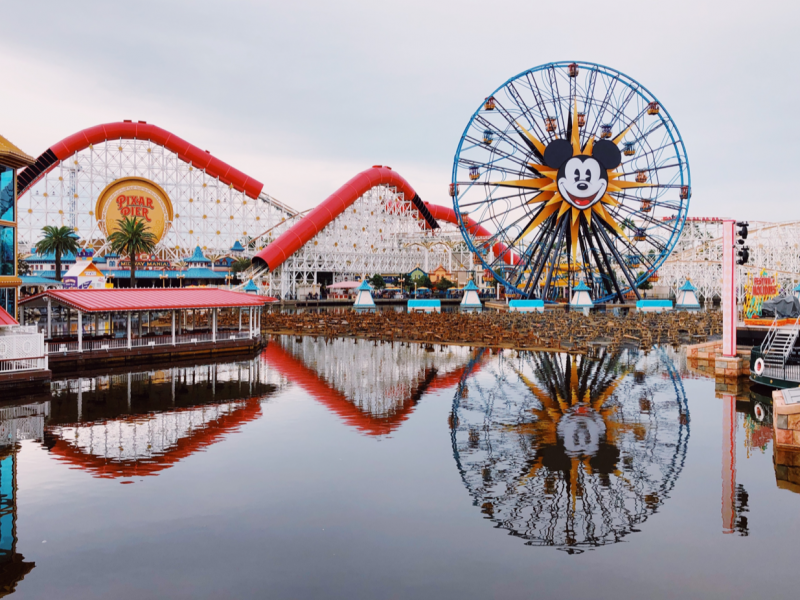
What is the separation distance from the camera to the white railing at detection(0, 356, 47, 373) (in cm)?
1964

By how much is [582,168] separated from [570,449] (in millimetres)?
34734

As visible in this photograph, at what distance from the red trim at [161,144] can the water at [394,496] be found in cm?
4818

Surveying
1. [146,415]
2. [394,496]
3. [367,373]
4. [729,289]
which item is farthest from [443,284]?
[394,496]

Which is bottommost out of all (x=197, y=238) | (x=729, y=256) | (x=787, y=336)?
(x=787, y=336)

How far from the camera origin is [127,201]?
66062 millimetres

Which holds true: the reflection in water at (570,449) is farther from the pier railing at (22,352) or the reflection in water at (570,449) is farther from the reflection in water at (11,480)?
the pier railing at (22,352)

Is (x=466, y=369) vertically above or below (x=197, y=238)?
below

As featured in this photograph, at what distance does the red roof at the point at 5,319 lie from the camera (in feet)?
67.2

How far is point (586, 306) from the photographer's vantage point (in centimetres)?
4956

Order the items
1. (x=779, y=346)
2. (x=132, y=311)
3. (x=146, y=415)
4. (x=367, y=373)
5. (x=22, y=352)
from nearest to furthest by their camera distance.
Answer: (x=146, y=415), (x=22, y=352), (x=779, y=346), (x=367, y=373), (x=132, y=311)

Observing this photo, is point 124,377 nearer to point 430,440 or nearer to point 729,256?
point 430,440

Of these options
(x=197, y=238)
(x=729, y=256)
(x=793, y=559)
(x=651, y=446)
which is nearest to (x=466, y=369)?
(x=729, y=256)

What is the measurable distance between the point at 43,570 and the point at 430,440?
8.24 metres

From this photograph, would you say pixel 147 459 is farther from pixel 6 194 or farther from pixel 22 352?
pixel 6 194
